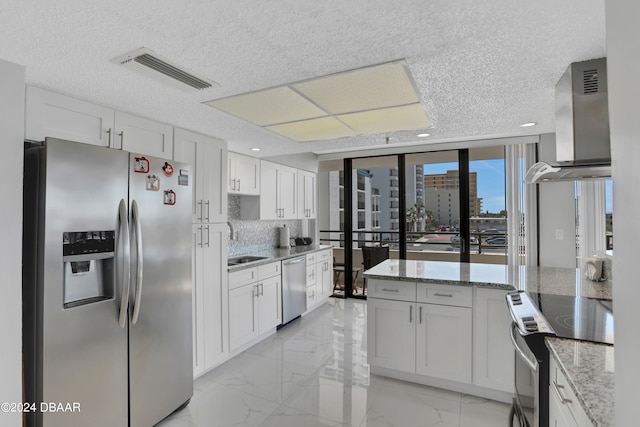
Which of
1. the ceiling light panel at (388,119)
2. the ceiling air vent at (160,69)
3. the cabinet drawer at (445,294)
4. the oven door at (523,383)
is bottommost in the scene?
the oven door at (523,383)

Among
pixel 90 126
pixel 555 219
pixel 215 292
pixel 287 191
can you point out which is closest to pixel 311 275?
pixel 287 191

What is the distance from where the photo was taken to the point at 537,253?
376 cm

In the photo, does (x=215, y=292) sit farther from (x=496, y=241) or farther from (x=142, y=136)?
(x=496, y=241)

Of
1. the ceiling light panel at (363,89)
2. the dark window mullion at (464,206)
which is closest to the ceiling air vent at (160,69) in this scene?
the ceiling light panel at (363,89)

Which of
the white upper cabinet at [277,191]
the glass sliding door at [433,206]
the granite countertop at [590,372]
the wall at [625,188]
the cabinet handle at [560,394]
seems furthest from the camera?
the glass sliding door at [433,206]

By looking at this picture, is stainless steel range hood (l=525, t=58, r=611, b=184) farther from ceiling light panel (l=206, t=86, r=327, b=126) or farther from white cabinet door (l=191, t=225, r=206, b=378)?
white cabinet door (l=191, t=225, r=206, b=378)

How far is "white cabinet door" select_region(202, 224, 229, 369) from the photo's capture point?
2.93 m

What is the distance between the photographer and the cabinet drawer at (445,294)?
103 inches

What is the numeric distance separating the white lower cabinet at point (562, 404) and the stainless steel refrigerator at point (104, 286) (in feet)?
7.21

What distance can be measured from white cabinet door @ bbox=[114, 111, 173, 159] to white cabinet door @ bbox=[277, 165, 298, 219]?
2.05 m

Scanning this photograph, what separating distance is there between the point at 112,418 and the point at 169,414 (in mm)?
455

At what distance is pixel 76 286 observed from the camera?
1.87 m

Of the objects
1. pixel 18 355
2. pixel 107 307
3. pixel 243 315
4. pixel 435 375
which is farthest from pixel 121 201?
pixel 435 375

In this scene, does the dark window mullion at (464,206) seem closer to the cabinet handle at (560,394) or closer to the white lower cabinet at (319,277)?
the white lower cabinet at (319,277)
